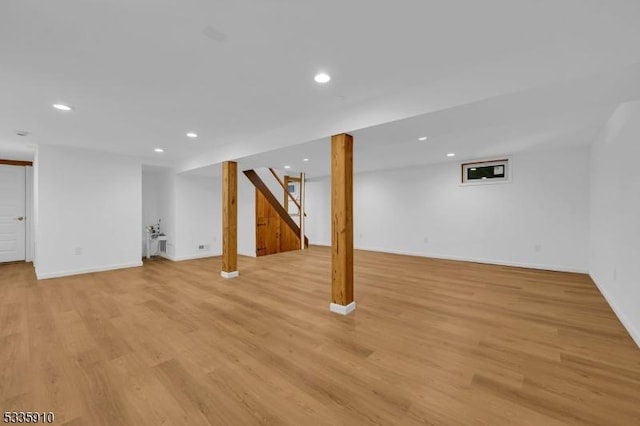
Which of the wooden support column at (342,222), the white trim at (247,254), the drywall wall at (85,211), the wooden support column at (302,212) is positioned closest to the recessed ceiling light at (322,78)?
the wooden support column at (342,222)

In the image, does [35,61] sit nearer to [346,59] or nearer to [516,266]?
[346,59]

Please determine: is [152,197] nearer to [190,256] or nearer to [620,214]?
[190,256]

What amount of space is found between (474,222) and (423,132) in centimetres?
409

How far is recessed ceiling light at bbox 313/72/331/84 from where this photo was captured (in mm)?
2322

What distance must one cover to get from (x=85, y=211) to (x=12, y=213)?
264 cm

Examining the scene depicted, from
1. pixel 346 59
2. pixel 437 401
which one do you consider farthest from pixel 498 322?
pixel 346 59

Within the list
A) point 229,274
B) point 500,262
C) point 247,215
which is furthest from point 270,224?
point 500,262

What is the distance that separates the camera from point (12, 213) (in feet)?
19.7

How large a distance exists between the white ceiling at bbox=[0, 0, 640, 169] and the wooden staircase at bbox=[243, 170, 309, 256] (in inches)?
155

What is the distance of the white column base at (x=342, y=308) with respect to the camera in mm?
3070

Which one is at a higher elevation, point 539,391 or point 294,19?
point 294,19

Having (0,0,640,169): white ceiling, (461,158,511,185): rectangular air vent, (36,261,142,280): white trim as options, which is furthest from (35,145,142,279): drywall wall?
(461,158,511,185): rectangular air vent

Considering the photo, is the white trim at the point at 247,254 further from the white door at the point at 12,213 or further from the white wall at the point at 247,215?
the white door at the point at 12,213

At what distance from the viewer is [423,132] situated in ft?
9.86
